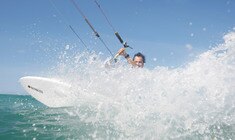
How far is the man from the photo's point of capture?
11.2 metres

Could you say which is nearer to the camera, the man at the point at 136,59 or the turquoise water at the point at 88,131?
the turquoise water at the point at 88,131

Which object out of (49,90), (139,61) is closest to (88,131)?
(139,61)


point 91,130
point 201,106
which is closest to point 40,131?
point 91,130

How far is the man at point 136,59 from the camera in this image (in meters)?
11.2

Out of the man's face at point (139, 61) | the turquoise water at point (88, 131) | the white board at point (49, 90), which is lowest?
the turquoise water at point (88, 131)

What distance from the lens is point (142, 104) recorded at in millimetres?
7699

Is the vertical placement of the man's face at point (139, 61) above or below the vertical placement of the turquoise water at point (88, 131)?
above

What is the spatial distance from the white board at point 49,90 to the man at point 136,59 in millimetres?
2461

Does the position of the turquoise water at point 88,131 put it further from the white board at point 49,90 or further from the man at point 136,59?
the man at point 136,59

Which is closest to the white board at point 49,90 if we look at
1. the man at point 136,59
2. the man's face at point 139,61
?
the man at point 136,59

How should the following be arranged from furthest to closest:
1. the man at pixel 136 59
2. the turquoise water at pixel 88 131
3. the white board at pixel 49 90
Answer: the man at pixel 136 59, the white board at pixel 49 90, the turquoise water at pixel 88 131

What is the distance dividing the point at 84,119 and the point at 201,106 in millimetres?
3128

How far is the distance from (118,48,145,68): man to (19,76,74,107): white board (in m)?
2.46

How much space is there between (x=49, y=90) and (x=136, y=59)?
12.4 ft
